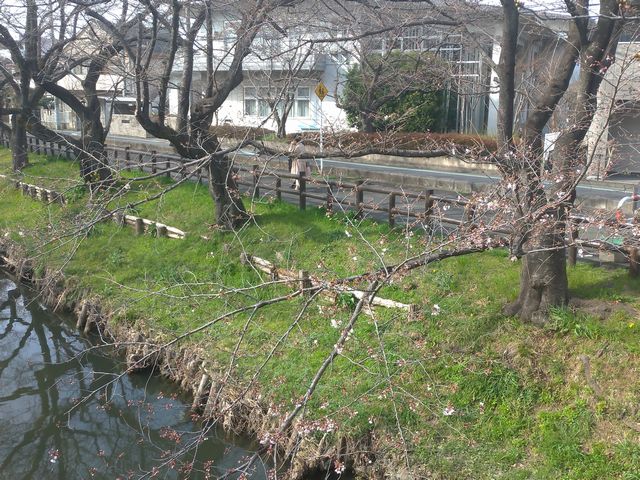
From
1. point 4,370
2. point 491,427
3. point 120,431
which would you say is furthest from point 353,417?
point 4,370

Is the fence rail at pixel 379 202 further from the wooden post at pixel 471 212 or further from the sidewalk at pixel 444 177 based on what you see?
the sidewalk at pixel 444 177

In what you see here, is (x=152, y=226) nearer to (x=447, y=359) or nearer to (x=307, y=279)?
(x=447, y=359)

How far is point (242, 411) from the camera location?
26.9ft

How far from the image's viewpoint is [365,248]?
10742 mm

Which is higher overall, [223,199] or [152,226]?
[223,199]

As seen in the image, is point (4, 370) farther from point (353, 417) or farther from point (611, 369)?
point (611, 369)

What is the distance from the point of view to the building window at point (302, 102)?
3117cm

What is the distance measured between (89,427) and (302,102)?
24.9 m

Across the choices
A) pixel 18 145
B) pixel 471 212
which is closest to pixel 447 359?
pixel 471 212

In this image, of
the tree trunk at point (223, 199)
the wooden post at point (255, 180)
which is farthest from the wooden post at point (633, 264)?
the tree trunk at point (223, 199)

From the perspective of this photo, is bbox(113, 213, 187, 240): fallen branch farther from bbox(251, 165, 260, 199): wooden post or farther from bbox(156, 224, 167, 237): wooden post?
bbox(251, 165, 260, 199): wooden post

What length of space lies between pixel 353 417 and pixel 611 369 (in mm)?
2906

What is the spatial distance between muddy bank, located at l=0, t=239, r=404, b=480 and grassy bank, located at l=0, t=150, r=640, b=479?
0.16 m

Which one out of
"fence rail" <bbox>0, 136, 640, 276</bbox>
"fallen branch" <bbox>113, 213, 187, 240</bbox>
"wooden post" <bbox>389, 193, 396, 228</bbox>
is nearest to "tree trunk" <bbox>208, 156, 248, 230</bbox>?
"fence rail" <bbox>0, 136, 640, 276</bbox>
